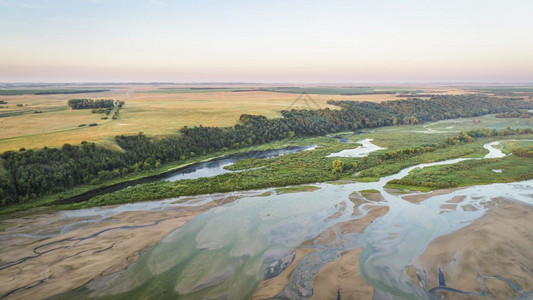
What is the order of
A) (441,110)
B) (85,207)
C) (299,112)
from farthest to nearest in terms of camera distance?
1. (441,110)
2. (299,112)
3. (85,207)

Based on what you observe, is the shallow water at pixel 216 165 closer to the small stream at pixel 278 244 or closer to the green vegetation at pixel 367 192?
the small stream at pixel 278 244

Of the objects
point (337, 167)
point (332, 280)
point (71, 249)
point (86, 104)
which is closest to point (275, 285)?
point (332, 280)

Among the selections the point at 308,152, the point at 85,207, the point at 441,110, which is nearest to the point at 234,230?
the point at 85,207

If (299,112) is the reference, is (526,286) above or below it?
below

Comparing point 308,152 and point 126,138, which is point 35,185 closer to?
point 126,138

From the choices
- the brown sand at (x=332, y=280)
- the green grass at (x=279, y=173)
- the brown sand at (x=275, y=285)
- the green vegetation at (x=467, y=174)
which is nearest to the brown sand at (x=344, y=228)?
the brown sand at (x=332, y=280)
